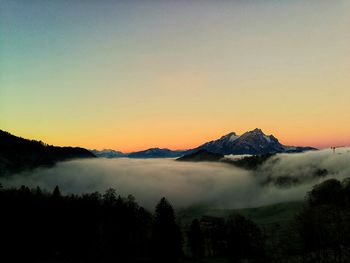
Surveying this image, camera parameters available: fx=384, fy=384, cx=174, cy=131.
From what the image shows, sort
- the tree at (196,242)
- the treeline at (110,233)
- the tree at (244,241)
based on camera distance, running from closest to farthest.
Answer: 1. the treeline at (110,233)
2. the tree at (244,241)
3. the tree at (196,242)

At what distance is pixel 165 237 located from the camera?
366ft

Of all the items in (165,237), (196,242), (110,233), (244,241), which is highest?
(110,233)

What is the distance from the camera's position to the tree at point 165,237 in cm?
11088

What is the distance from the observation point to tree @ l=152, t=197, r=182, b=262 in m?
111

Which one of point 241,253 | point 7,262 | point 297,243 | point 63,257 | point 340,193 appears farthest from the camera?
point 340,193

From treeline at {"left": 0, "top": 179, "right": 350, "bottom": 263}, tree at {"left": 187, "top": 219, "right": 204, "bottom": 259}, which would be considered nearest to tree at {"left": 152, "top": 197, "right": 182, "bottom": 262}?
treeline at {"left": 0, "top": 179, "right": 350, "bottom": 263}

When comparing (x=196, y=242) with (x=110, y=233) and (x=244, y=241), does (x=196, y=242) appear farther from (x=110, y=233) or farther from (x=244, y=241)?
(x=110, y=233)

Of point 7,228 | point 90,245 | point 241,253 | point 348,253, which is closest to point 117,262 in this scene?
point 90,245

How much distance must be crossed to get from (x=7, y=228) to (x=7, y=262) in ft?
27.4

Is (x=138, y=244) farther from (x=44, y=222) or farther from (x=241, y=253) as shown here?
(x=241, y=253)

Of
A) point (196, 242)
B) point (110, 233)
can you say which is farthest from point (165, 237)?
point (196, 242)

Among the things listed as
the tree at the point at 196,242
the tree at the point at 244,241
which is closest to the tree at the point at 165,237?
the tree at the point at 244,241

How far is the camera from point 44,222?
111m

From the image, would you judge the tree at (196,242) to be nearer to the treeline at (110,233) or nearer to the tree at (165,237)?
the treeline at (110,233)
